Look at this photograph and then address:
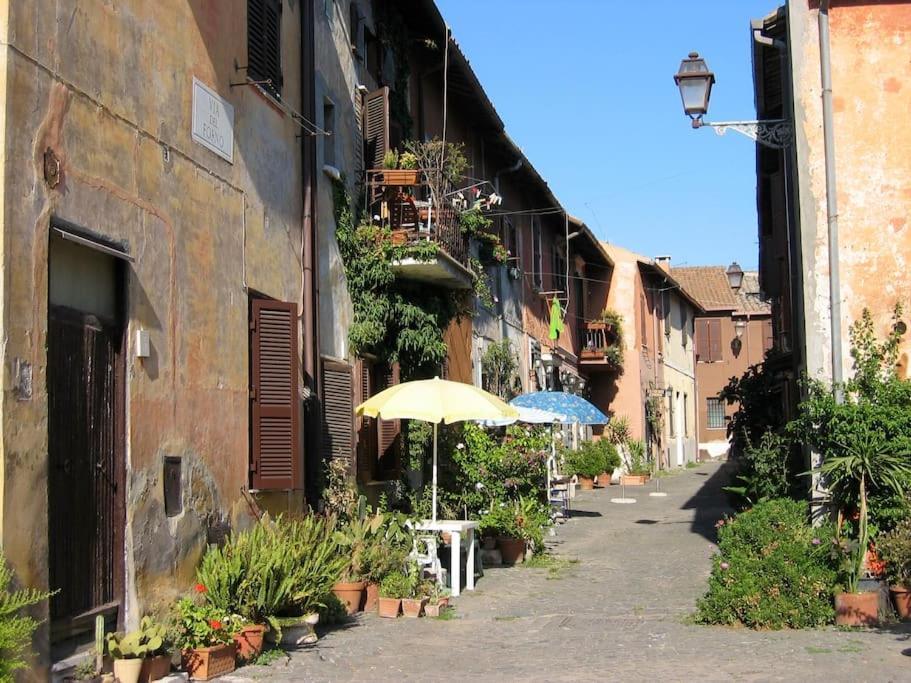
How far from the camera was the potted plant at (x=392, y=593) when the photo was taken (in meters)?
10.0

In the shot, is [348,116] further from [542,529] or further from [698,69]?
[542,529]

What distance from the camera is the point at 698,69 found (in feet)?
37.3

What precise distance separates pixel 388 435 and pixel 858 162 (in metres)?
6.37

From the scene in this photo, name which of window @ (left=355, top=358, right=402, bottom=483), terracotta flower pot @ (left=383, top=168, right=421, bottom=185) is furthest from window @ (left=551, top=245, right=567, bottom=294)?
terracotta flower pot @ (left=383, top=168, right=421, bottom=185)

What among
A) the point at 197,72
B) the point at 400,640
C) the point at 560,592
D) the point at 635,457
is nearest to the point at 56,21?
the point at 197,72

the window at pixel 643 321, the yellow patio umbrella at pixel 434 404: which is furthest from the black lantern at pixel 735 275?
the yellow patio umbrella at pixel 434 404

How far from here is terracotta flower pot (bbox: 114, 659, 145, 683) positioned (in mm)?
6855

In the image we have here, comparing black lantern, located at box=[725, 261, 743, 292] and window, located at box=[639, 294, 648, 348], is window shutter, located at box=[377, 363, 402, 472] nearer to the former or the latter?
black lantern, located at box=[725, 261, 743, 292]

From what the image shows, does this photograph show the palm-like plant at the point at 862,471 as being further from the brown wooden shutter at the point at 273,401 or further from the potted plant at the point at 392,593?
the brown wooden shutter at the point at 273,401

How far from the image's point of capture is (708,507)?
2227 centimetres

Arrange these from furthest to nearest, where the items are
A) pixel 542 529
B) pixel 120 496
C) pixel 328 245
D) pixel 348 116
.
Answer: pixel 542 529, pixel 348 116, pixel 328 245, pixel 120 496

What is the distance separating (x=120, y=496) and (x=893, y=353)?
7.09m

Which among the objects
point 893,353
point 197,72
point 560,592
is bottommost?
point 560,592

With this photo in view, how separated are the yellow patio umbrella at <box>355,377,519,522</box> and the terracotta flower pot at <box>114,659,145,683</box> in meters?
4.62
